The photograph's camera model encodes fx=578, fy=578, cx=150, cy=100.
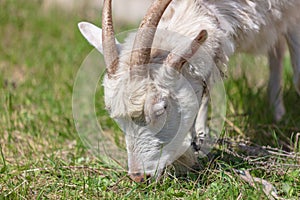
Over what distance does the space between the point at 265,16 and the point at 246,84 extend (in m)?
1.33

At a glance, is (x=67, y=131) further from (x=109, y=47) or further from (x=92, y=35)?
(x=109, y=47)

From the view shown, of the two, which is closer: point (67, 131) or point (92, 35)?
point (92, 35)

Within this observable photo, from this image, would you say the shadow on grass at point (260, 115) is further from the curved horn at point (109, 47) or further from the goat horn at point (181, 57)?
the curved horn at point (109, 47)

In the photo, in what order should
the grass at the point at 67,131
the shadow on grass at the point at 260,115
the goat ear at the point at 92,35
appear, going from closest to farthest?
the grass at the point at 67,131
the goat ear at the point at 92,35
the shadow on grass at the point at 260,115

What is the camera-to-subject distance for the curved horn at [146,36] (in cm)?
327

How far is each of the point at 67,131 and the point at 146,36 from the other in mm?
1716

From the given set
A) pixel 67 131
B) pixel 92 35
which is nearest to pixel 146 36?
pixel 92 35

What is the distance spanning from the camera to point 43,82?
5.94 meters

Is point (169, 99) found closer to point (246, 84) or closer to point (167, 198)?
point (167, 198)

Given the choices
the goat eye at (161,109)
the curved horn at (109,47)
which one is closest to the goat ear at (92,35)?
the curved horn at (109,47)

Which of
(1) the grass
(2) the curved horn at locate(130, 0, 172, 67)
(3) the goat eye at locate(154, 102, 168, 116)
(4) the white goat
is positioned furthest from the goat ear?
(1) the grass

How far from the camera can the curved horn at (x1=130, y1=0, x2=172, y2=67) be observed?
10.7 feet

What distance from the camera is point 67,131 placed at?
4746mm

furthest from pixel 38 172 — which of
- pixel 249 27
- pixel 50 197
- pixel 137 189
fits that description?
pixel 249 27
